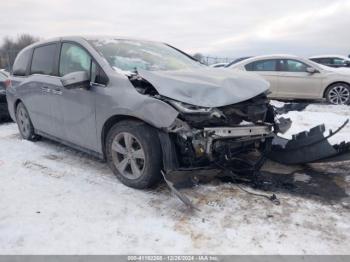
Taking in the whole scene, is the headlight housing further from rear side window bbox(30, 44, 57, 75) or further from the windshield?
rear side window bbox(30, 44, 57, 75)

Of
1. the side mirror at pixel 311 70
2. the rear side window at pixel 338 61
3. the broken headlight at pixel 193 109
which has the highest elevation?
the rear side window at pixel 338 61

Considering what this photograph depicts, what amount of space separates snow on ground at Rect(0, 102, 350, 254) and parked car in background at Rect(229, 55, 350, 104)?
6127mm

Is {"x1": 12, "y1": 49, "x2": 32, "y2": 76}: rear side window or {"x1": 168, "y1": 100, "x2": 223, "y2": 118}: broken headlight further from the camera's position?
{"x1": 12, "y1": 49, "x2": 32, "y2": 76}: rear side window

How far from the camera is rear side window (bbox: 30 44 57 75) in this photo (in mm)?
5074

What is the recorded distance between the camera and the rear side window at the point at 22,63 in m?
5.83

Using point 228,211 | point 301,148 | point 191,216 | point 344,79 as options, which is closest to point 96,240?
point 191,216

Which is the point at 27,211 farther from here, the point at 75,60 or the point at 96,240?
the point at 75,60

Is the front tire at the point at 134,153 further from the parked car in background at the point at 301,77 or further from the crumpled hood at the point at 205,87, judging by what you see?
the parked car in background at the point at 301,77

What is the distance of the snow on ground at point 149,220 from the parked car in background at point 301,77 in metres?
6.13

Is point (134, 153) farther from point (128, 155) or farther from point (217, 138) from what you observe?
point (217, 138)

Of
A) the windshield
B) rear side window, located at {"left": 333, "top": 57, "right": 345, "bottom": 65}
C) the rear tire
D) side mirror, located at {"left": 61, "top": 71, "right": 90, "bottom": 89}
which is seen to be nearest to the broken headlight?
the windshield

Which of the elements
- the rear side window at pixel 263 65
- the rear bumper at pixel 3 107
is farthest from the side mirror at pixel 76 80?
the rear side window at pixel 263 65

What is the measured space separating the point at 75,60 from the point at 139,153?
5.56 feet

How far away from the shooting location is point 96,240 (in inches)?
116
